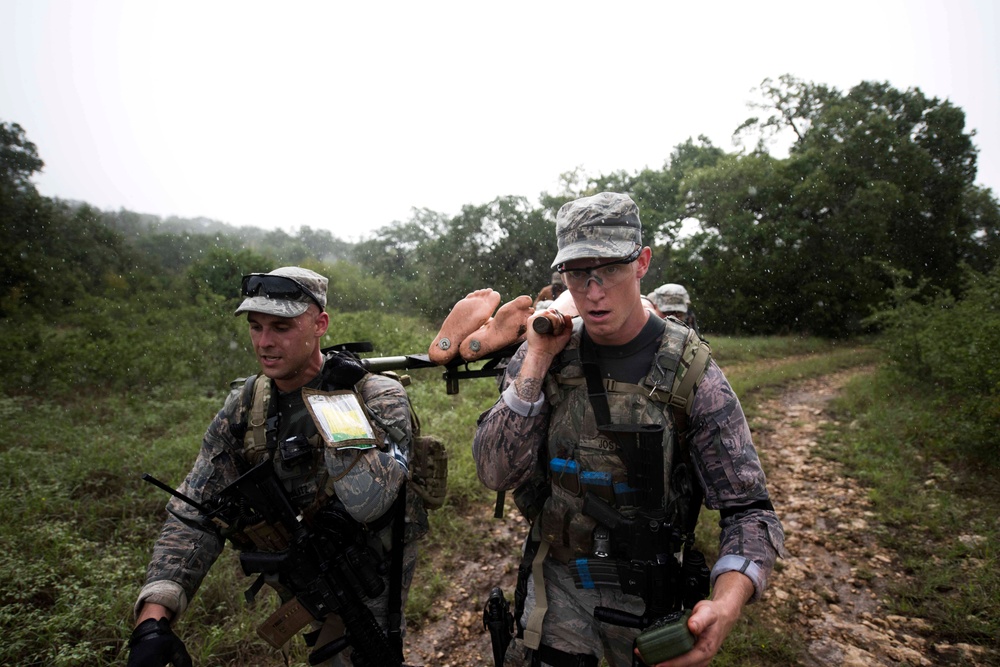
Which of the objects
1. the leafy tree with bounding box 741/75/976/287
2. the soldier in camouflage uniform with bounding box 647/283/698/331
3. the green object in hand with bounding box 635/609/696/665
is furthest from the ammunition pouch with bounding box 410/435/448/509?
the leafy tree with bounding box 741/75/976/287

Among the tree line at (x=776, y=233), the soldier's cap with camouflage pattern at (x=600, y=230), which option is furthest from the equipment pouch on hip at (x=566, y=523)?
the tree line at (x=776, y=233)

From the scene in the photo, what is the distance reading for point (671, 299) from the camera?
22.8ft

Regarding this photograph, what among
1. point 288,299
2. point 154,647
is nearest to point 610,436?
point 288,299

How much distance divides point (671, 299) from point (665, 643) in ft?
19.2

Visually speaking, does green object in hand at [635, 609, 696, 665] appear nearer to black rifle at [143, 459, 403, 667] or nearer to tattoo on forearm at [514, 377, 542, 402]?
tattoo on forearm at [514, 377, 542, 402]

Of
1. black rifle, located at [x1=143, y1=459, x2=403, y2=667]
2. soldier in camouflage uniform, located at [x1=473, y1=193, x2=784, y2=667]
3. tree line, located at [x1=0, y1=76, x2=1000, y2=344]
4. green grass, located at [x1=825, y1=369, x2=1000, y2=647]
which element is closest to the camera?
soldier in camouflage uniform, located at [x1=473, y1=193, x2=784, y2=667]

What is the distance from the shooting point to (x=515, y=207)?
1470cm

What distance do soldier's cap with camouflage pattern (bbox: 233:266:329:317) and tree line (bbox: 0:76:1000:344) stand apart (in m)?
11.1

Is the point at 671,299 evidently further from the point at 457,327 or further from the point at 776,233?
the point at 776,233

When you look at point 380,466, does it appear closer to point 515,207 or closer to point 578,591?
point 578,591

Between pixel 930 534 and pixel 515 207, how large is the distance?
11.9m

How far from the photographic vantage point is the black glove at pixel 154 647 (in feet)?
6.00

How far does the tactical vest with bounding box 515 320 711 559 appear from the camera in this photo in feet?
6.66

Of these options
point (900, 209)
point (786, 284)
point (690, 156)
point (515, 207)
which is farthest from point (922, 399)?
point (690, 156)
